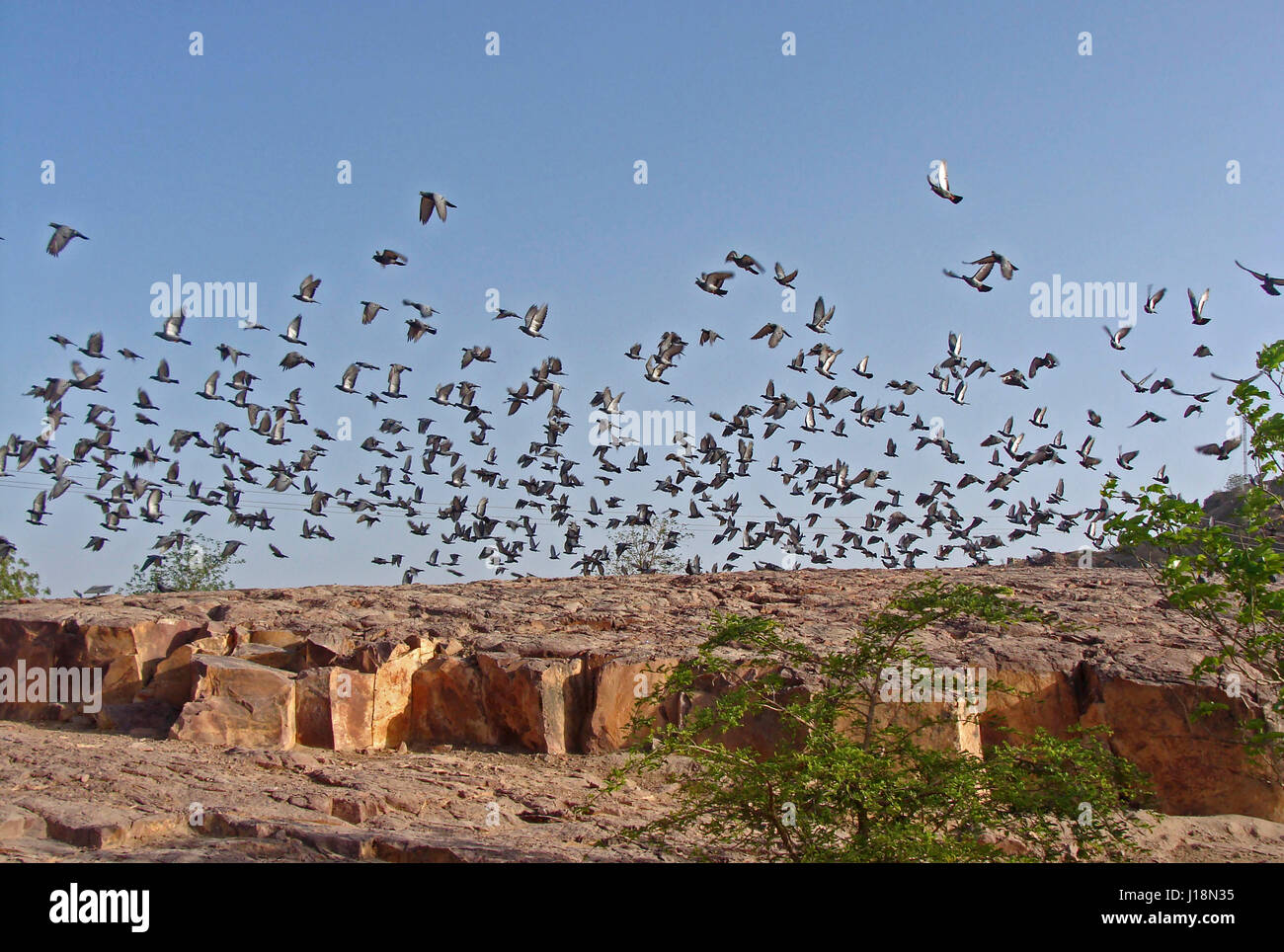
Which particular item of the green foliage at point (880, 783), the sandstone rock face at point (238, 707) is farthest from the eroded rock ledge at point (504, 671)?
the green foliage at point (880, 783)

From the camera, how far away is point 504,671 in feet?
52.8

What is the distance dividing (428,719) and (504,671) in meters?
1.52

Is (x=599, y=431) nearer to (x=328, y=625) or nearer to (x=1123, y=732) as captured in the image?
(x=328, y=625)

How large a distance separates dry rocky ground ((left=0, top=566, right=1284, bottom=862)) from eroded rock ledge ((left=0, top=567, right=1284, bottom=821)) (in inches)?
1.6

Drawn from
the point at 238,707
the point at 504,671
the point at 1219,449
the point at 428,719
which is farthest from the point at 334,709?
the point at 1219,449

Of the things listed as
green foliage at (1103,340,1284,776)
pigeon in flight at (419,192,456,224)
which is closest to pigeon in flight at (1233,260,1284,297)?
green foliage at (1103,340,1284,776)

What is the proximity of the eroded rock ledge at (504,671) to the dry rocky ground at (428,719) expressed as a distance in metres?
0.04

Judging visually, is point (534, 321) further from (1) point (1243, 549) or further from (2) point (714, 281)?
(1) point (1243, 549)

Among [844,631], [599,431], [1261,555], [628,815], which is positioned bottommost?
[628,815]

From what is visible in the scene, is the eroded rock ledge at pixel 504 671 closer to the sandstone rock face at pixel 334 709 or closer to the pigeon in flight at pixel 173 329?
the sandstone rock face at pixel 334 709

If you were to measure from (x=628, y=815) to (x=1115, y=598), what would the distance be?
11.8 metres
